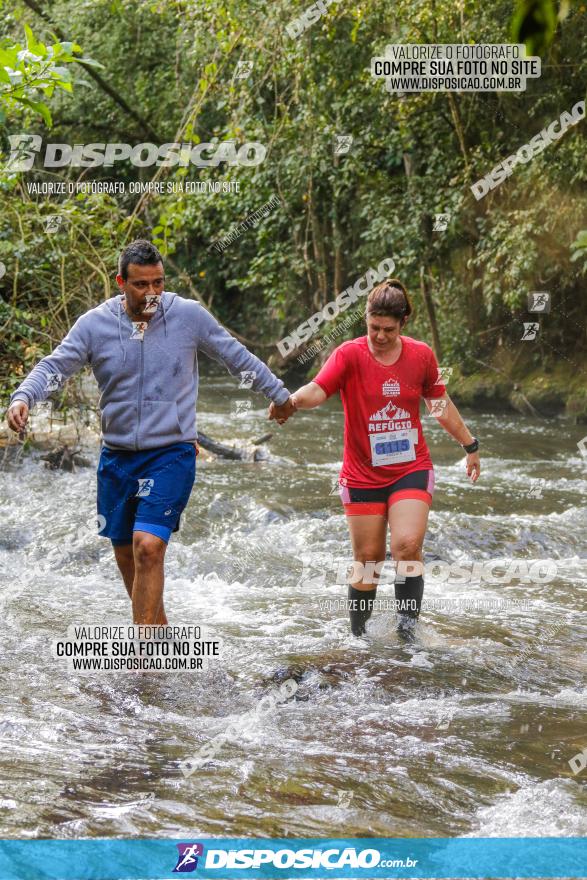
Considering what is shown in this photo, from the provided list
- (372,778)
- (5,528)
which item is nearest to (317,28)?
(5,528)

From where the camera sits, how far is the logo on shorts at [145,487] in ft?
17.3

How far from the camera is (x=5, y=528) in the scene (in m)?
9.14

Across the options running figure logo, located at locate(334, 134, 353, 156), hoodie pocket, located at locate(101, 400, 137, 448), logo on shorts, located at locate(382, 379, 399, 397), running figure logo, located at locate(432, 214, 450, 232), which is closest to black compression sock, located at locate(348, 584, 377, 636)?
logo on shorts, located at locate(382, 379, 399, 397)

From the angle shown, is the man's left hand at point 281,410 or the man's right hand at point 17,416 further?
the man's left hand at point 281,410

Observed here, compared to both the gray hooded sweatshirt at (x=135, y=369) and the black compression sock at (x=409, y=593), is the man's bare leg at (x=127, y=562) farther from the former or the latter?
the black compression sock at (x=409, y=593)

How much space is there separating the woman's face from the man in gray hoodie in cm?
92

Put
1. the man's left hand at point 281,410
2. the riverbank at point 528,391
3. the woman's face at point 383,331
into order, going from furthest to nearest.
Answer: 1. the riverbank at point 528,391
2. the man's left hand at point 281,410
3. the woman's face at point 383,331

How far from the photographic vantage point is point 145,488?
5285mm

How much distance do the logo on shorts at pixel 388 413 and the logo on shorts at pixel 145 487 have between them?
1212mm

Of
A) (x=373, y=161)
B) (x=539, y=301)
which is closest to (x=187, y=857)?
(x=539, y=301)

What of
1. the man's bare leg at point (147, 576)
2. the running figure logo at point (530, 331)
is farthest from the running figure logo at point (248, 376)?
the running figure logo at point (530, 331)

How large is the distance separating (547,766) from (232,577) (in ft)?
13.1

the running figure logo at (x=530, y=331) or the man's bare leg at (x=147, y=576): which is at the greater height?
the running figure logo at (x=530, y=331)

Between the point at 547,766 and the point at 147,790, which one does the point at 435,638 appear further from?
the point at 147,790
